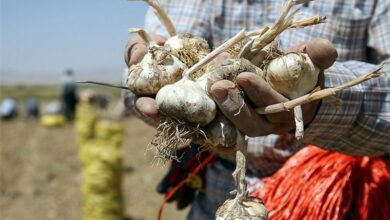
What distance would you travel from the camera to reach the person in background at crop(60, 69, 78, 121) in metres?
12.8

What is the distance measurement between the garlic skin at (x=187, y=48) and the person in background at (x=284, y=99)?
0.07m

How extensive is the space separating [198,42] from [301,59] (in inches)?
9.9

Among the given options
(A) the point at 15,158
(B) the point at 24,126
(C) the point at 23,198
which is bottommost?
(B) the point at 24,126

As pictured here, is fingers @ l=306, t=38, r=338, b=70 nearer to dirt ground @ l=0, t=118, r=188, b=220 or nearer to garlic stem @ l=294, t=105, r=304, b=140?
garlic stem @ l=294, t=105, r=304, b=140

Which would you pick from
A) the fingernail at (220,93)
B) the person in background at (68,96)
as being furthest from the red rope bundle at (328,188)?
the person in background at (68,96)

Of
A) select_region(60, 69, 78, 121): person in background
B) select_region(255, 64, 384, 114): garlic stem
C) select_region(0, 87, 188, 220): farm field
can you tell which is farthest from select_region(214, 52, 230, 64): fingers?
select_region(60, 69, 78, 121): person in background

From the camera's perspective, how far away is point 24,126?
1262cm

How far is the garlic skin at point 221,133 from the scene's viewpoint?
1041mm

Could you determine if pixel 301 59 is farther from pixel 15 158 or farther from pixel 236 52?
pixel 15 158

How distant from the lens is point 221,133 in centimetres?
104

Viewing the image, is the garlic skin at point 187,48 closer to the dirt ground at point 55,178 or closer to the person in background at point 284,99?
the person in background at point 284,99

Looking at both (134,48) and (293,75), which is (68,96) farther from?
(293,75)

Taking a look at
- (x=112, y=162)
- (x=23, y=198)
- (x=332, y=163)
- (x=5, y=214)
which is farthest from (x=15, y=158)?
(x=332, y=163)

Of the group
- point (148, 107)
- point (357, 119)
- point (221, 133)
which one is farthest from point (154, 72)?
point (357, 119)
